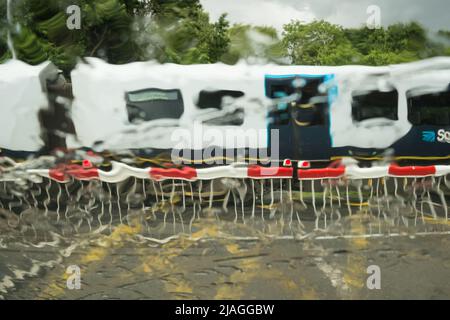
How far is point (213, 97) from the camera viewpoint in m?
7.43

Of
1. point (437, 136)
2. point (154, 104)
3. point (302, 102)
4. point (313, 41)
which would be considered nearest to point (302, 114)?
point (302, 102)

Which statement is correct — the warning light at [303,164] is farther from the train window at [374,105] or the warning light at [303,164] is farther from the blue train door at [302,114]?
the train window at [374,105]

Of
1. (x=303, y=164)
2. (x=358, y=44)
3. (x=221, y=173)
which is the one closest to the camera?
(x=221, y=173)

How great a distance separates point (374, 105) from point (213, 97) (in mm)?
2966

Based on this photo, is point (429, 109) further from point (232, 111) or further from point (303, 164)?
point (232, 111)

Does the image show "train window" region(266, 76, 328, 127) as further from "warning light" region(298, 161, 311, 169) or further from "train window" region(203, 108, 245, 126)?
"warning light" region(298, 161, 311, 169)

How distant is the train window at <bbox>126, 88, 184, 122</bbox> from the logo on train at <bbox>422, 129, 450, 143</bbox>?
4.52 m

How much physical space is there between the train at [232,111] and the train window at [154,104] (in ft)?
0.06

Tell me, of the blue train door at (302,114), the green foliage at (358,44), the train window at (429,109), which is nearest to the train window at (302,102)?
the blue train door at (302,114)

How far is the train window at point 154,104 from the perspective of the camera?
739 centimetres

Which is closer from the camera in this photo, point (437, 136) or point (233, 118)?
point (233, 118)

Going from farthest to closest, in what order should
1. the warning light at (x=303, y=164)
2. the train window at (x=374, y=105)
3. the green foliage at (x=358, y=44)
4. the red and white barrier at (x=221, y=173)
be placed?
the green foliage at (x=358, y=44)
the train window at (x=374, y=105)
the warning light at (x=303, y=164)
the red and white barrier at (x=221, y=173)

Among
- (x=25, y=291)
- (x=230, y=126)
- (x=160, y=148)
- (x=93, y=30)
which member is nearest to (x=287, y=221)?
(x=230, y=126)

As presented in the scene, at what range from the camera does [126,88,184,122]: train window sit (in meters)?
7.39
